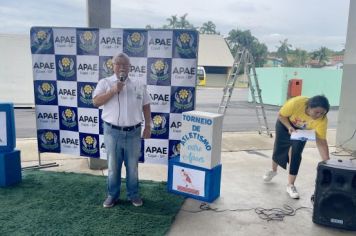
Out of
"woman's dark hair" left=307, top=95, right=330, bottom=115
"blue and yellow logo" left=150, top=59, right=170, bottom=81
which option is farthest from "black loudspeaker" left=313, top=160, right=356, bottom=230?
"blue and yellow logo" left=150, top=59, right=170, bottom=81

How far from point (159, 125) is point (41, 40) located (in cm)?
193

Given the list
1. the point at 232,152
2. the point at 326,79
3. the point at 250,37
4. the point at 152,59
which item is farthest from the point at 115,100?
the point at 250,37

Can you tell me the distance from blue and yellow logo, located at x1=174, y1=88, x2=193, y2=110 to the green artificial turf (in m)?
1.05

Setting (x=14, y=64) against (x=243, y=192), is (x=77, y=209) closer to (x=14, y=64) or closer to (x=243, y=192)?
(x=243, y=192)

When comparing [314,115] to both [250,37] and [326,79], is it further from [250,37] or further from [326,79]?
[250,37]

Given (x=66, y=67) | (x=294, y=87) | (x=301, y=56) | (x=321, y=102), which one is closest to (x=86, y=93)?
(x=66, y=67)

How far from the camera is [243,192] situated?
4.05 meters

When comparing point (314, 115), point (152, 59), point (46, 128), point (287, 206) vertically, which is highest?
point (152, 59)

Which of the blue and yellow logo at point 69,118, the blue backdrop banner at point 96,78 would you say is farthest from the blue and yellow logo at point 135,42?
→ the blue and yellow logo at point 69,118

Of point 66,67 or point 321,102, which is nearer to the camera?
point 321,102

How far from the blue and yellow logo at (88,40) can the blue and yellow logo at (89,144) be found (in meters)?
1.18

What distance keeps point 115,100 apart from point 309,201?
8.38ft

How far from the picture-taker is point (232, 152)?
5.87m

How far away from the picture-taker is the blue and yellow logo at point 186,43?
12.8 feet
